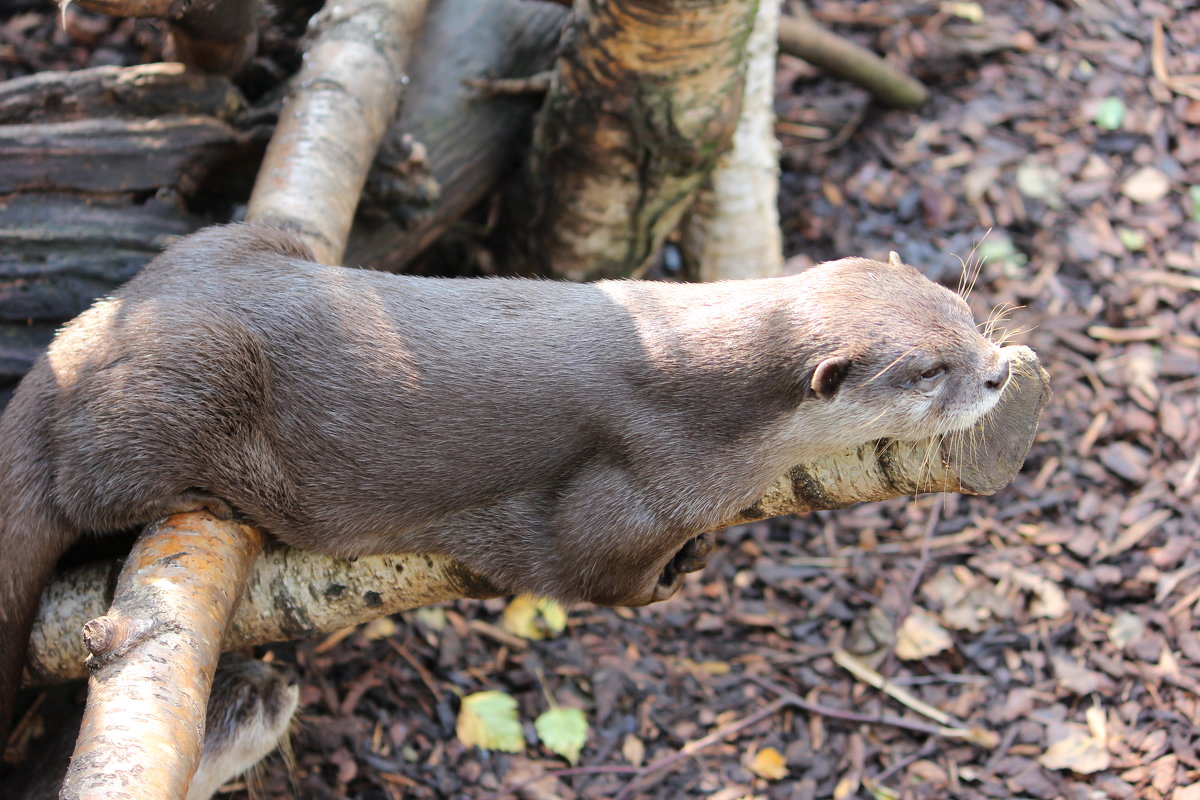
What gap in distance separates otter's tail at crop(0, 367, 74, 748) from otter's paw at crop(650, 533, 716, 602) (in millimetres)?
1428

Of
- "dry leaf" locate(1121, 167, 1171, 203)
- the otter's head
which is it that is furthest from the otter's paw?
"dry leaf" locate(1121, 167, 1171, 203)

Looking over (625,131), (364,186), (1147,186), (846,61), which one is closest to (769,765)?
(625,131)

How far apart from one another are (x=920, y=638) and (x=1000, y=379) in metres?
1.42

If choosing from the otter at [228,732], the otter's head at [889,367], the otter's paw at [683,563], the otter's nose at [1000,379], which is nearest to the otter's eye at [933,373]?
the otter's head at [889,367]

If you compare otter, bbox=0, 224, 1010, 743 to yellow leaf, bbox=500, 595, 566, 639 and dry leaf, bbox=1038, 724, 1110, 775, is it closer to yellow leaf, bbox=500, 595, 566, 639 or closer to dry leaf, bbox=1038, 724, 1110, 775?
yellow leaf, bbox=500, 595, 566, 639

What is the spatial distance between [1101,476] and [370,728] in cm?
278

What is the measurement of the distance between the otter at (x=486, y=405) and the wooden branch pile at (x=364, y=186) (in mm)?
125

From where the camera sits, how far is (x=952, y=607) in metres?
3.67

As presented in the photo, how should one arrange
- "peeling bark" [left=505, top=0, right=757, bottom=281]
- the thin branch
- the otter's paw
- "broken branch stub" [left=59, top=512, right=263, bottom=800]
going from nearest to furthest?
"broken branch stub" [left=59, top=512, right=263, bottom=800]
the otter's paw
"peeling bark" [left=505, top=0, right=757, bottom=281]
the thin branch

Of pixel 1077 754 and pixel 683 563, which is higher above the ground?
pixel 683 563

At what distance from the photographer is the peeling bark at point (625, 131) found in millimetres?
3404

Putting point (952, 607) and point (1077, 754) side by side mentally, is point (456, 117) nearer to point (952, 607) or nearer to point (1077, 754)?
point (952, 607)

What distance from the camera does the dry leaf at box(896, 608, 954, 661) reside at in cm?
357

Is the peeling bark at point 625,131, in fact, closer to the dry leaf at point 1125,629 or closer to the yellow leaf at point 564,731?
the yellow leaf at point 564,731
